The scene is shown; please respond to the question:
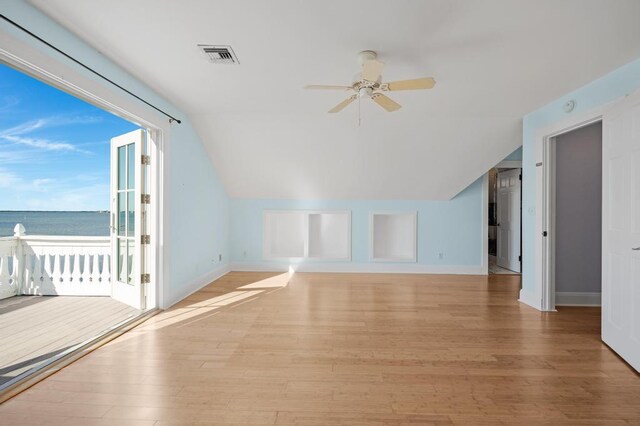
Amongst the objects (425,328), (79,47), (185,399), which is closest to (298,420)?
(185,399)

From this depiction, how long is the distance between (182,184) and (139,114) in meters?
1.12

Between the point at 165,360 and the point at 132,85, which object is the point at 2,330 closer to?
the point at 165,360

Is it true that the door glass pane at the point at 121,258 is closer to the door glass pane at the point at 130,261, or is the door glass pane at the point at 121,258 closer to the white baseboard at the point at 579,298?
the door glass pane at the point at 130,261

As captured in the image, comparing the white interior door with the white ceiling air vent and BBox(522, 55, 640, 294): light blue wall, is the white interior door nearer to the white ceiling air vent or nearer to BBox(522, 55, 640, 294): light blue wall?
the white ceiling air vent

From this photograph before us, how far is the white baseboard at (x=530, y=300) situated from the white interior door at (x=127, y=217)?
480 centimetres

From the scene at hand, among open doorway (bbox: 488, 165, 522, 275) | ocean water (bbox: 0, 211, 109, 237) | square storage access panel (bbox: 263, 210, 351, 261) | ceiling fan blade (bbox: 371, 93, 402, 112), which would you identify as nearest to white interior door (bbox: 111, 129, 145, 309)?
ceiling fan blade (bbox: 371, 93, 402, 112)

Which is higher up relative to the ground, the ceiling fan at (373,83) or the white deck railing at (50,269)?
the ceiling fan at (373,83)

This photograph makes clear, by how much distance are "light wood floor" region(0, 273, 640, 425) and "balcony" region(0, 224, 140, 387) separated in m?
0.66

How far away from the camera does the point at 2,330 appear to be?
2.95m

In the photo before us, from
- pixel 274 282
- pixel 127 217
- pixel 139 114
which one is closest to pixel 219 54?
pixel 139 114

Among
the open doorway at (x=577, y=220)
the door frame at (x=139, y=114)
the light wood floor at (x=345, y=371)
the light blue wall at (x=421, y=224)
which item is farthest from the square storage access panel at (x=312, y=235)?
the open doorway at (x=577, y=220)

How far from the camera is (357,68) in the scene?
277cm

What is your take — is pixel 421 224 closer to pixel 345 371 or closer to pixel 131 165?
pixel 345 371

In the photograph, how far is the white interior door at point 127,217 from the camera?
3453mm
